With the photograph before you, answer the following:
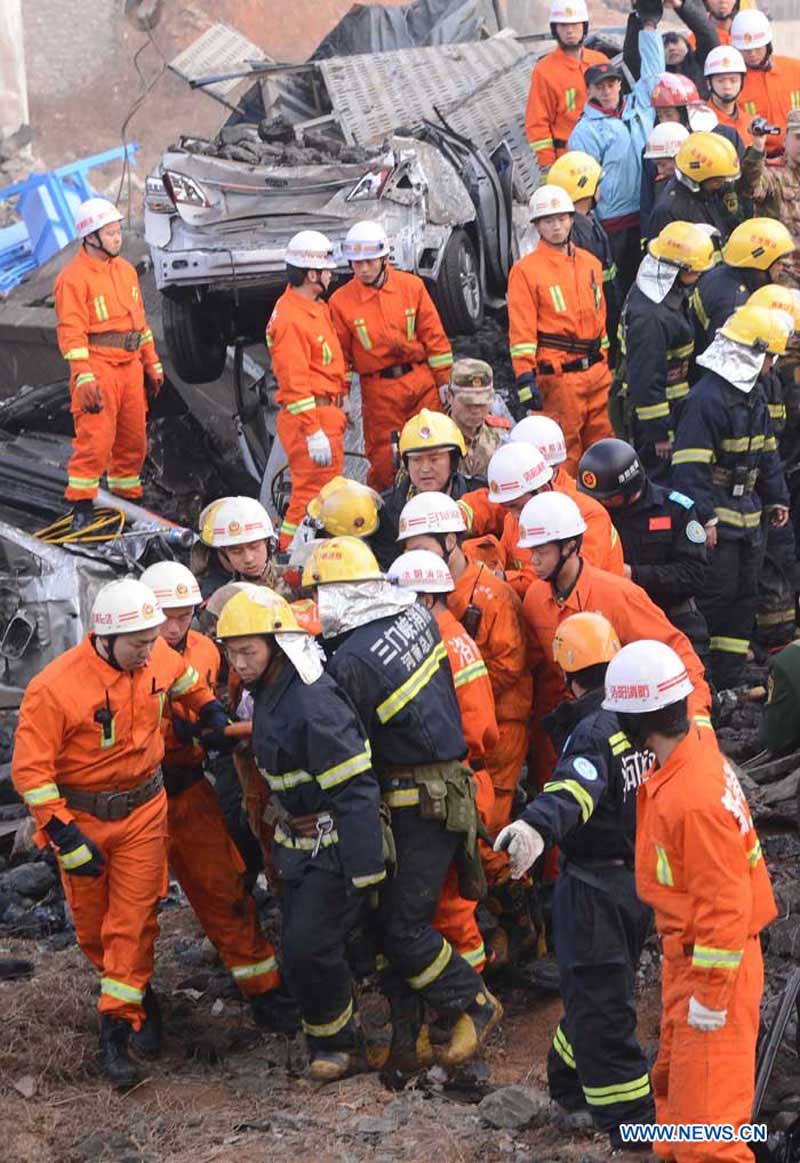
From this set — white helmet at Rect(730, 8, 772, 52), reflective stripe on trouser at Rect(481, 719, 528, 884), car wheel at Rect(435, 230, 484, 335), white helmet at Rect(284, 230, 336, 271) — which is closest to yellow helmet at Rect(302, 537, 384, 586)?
reflective stripe on trouser at Rect(481, 719, 528, 884)

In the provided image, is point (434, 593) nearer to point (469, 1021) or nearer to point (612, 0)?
point (469, 1021)

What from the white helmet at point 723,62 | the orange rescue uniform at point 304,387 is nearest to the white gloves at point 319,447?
the orange rescue uniform at point 304,387

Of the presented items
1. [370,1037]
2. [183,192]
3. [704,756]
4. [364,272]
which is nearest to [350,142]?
[183,192]

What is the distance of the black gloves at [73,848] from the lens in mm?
6418

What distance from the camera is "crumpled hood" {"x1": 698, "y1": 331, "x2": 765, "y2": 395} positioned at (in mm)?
9031

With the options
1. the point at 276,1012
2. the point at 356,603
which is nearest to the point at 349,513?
the point at 356,603

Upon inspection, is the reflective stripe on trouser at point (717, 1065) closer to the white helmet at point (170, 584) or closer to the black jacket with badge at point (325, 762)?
the black jacket with badge at point (325, 762)

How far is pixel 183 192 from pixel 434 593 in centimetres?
544

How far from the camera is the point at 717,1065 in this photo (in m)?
4.94

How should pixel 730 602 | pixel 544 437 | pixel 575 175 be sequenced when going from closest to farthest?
pixel 544 437
pixel 730 602
pixel 575 175

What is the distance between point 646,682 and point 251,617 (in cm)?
167

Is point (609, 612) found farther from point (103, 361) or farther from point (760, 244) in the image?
point (103, 361)

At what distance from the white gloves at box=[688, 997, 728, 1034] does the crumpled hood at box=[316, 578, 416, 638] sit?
208cm

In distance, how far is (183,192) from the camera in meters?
11.4
